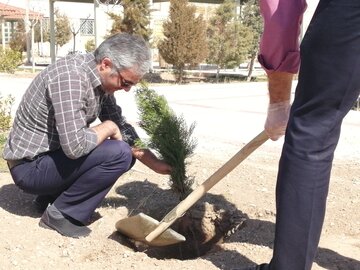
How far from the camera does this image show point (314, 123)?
1.83 m

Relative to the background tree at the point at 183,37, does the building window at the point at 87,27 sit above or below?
below

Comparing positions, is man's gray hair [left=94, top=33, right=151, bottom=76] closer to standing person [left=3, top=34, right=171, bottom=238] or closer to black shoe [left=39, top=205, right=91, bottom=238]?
standing person [left=3, top=34, right=171, bottom=238]

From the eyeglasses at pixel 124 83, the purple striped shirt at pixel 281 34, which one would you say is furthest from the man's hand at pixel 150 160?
the purple striped shirt at pixel 281 34

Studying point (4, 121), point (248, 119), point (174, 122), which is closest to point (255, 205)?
point (174, 122)

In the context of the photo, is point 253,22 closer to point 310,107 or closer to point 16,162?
point 16,162

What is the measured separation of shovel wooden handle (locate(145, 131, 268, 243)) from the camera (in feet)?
8.45

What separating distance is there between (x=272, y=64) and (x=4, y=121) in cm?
457

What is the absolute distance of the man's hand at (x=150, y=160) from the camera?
3.39 metres

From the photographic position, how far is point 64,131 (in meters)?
2.94

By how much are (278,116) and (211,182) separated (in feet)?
1.87

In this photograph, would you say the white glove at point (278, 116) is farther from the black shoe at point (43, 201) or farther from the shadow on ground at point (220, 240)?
the black shoe at point (43, 201)

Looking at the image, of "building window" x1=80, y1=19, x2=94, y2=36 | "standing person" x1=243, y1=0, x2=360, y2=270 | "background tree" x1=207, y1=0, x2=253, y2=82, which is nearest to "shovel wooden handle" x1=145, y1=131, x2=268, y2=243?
"standing person" x1=243, y1=0, x2=360, y2=270

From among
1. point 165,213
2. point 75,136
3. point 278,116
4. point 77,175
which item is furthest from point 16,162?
point 278,116

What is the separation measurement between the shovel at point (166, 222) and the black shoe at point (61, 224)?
0.72 ft
